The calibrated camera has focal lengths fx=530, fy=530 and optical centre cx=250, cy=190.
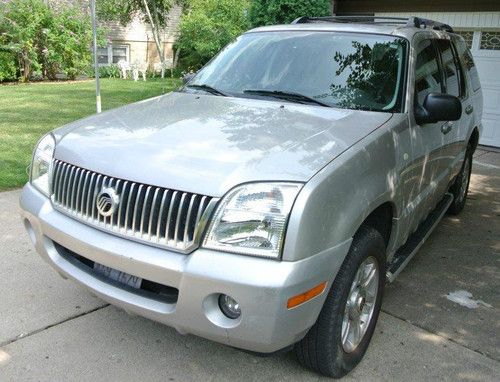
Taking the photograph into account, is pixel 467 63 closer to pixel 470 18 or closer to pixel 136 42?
pixel 470 18

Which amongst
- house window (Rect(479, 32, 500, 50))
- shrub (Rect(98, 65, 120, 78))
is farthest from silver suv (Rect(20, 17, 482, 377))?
shrub (Rect(98, 65, 120, 78))

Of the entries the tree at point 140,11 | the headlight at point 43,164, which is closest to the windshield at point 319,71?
the headlight at point 43,164

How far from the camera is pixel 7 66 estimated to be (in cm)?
1656

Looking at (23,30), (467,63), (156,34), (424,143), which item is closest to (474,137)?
(467,63)

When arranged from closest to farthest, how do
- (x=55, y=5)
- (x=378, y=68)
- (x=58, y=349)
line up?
(x=58, y=349)
(x=378, y=68)
(x=55, y=5)

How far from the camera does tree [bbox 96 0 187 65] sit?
22.6 m

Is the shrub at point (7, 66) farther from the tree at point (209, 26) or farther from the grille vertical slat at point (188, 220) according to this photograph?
the grille vertical slat at point (188, 220)

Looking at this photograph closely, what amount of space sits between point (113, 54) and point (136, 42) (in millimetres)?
1282

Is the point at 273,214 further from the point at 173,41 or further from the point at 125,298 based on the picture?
the point at 173,41

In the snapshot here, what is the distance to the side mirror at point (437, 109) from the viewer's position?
10.8ft

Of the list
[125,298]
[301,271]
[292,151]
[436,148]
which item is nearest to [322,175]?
[292,151]

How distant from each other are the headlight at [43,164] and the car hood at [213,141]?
9 cm

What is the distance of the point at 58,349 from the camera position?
3.01 metres

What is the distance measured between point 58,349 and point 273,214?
1612 millimetres
